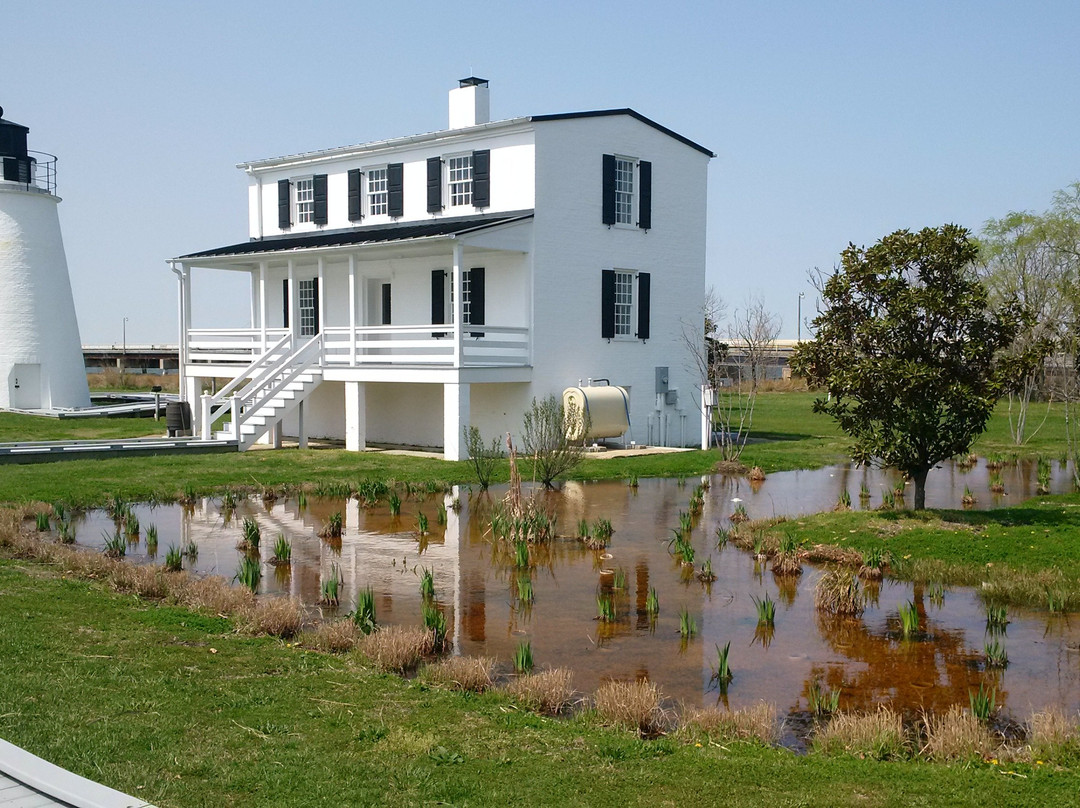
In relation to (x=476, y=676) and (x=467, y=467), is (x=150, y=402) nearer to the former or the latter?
(x=467, y=467)

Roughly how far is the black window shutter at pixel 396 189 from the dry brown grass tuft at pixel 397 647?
22151 millimetres

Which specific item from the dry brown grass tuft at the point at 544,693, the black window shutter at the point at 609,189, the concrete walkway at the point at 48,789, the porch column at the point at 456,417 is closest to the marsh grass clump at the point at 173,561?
the dry brown grass tuft at the point at 544,693

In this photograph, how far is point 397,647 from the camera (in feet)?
31.0

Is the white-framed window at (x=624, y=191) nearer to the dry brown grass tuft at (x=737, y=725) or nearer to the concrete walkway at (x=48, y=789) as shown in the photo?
the dry brown grass tuft at (x=737, y=725)

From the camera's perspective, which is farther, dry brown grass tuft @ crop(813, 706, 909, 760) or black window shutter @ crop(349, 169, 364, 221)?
black window shutter @ crop(349, 169, 364, 221)

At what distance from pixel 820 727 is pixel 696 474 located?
54.6 feet

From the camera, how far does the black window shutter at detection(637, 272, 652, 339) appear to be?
3014 cm

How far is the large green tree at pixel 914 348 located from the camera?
15773 millimetres

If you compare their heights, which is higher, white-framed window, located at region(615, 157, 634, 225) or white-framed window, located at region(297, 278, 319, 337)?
white-framed window, located at region(615, 157, 634, 225)

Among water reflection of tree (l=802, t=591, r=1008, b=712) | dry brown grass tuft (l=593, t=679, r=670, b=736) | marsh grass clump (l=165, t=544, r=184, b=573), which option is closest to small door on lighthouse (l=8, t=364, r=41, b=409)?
marsh grass clump (l=165, t=544, r=184, b=573)

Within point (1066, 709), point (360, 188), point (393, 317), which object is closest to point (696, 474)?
point (393, 317)

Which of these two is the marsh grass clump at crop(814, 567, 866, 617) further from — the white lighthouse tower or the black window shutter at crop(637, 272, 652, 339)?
the white lighthouse tower

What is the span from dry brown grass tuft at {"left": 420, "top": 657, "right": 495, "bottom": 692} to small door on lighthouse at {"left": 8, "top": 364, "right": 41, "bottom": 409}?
1338 inches

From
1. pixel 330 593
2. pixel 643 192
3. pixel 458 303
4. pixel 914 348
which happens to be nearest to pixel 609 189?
pixel 643 192
